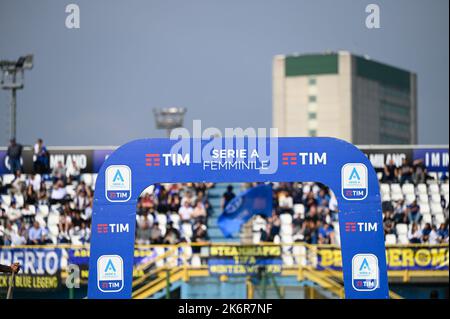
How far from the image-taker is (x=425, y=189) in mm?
22469

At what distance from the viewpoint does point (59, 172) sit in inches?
866

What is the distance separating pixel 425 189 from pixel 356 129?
56837 mm

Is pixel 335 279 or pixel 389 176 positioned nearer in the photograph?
pixel 335 279

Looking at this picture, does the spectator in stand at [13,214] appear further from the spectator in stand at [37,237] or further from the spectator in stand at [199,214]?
the spectator in stand at [199,214]

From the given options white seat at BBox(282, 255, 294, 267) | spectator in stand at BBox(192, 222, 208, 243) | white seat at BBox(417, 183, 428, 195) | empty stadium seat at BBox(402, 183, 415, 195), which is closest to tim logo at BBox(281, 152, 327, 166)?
white seat at BBox(282, 255, 294, 267)

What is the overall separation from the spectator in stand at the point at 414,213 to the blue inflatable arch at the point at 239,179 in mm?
8672

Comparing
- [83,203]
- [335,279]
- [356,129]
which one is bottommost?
[335,279]

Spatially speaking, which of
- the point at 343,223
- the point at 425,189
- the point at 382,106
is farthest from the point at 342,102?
the point at 343,223

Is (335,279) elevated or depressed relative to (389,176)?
depressed

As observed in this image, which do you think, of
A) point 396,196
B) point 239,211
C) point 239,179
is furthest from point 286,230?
point 239,179

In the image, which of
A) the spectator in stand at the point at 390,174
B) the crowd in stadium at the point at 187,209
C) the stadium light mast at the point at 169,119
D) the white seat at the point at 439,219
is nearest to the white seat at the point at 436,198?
the crowd in stadium at the point at 187,209

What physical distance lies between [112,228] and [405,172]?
420 inches
